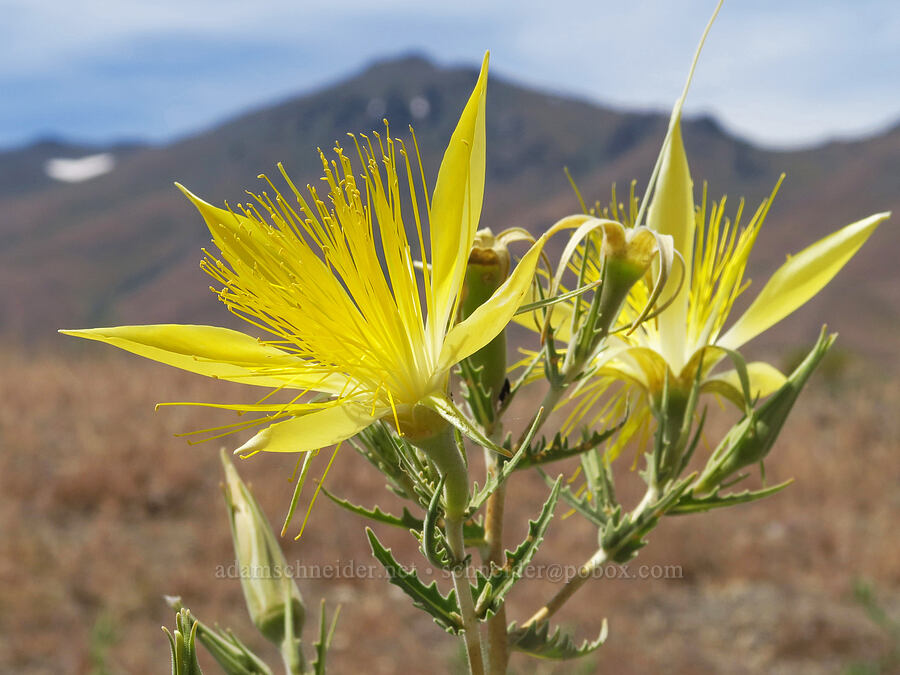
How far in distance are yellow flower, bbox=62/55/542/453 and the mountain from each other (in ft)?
195

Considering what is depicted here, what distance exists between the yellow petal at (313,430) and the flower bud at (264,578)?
54 centimetres

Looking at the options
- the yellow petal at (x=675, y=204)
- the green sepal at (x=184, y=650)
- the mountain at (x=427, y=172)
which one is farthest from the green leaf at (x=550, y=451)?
the mountain at (x=427, y=172)

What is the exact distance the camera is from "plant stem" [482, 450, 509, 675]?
1.06 metres

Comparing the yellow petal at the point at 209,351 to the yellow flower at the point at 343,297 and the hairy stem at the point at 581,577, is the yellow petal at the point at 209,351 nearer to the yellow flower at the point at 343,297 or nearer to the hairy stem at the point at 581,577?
the yellow flower at the point at 343,297

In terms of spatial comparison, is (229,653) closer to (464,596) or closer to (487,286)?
(464,596)

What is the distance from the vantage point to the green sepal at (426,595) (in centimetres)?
93

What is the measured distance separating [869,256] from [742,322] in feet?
281

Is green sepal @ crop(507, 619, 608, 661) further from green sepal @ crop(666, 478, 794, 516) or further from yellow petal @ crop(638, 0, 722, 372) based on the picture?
yellow petal @ crop(638, 0, 722, 372)

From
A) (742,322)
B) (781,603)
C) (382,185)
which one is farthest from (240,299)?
(781,603)

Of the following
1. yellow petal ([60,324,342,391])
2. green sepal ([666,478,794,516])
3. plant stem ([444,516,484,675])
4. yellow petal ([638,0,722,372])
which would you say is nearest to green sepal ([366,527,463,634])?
plant stem ([444,516,484,675])

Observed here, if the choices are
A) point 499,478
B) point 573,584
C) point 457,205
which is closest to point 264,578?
point 573,584

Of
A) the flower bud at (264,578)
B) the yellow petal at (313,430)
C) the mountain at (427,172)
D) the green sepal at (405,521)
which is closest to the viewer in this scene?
the yellow petal at (313,430)

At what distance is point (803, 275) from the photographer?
1.21 meters

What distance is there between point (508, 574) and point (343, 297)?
0.41m
